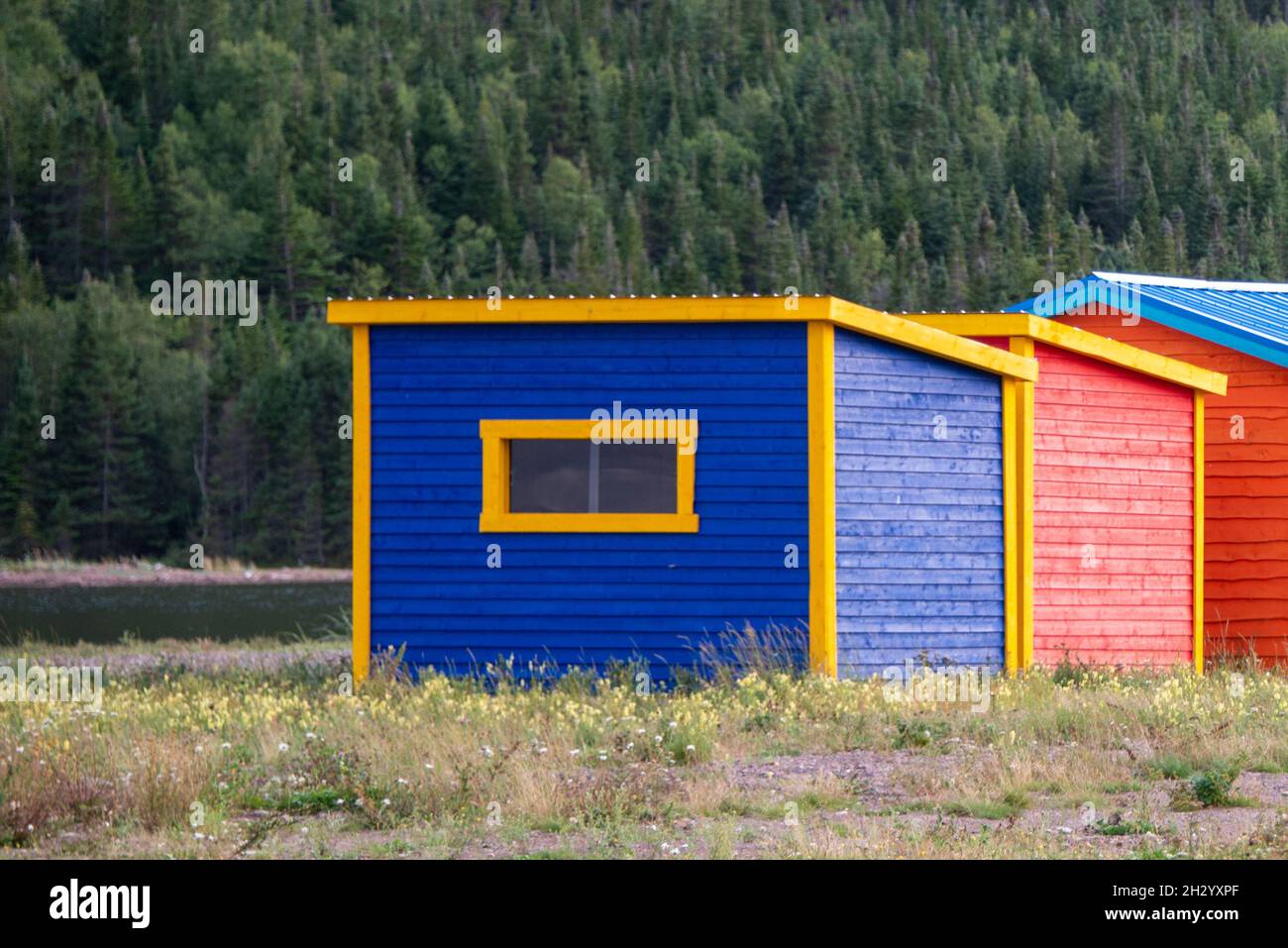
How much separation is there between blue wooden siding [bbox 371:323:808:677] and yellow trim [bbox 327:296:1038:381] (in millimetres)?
139

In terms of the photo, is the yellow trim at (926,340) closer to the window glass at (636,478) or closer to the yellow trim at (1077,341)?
the yellow trim at (1077,341)

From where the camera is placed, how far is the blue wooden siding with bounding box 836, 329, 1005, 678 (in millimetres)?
14664

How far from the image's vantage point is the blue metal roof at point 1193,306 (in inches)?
698

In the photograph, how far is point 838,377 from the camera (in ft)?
48.0

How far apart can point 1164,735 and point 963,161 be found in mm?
112246

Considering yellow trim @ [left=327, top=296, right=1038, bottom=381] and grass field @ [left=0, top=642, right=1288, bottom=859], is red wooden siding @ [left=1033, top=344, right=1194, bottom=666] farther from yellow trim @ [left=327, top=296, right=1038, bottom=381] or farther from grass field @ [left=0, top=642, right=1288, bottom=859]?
grass field @ [left=0, top=642, right=1288, bottom=859]

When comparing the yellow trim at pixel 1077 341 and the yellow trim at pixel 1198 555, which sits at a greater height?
the yellow trim at pixel 1077 341

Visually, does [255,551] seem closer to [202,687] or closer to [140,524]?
[140,524]

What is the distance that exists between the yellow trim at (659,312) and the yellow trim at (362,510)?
31 centimetres

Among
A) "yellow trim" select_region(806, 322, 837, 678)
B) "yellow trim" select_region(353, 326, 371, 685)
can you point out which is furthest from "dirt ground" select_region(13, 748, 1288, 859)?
"yellow trim" select_region(353, 326, 371, 685)

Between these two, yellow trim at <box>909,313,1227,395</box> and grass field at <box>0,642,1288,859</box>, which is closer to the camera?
grass field at <box>0,642,1288,859</box>

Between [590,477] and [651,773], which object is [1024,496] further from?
[651,773]

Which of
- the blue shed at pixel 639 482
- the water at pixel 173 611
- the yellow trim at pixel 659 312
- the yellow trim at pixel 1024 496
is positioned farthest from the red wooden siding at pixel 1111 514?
the water at pixel 173 611

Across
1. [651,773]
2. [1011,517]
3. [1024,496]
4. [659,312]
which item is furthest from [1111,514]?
[651,773]
